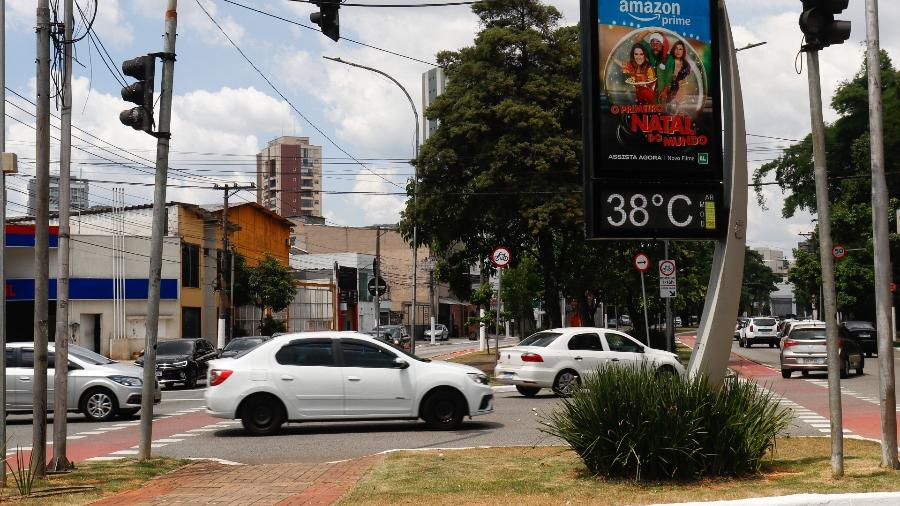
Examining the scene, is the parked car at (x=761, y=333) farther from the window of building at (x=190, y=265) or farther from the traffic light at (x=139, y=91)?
the traffic light at (x=139, y=91)

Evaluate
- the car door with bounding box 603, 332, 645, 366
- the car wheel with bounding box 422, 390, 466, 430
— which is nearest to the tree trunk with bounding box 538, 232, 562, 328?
the car door with bounding box 603, 332, 645, 366

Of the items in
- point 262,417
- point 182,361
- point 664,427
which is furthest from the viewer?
point 182,361

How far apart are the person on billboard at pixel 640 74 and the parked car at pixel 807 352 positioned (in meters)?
18.5

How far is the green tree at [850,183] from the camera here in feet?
187

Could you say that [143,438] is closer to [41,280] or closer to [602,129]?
[41,280]

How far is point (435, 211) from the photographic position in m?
34.9

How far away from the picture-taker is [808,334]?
29.0m

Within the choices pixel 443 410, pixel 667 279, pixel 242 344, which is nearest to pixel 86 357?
pixel 443 410

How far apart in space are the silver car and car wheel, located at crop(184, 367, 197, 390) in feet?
33.5

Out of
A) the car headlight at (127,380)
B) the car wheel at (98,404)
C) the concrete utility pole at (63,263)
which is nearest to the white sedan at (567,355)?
the car headlight at (127,380)

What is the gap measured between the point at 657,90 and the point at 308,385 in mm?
7363

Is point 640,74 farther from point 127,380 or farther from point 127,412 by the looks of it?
point 127,412

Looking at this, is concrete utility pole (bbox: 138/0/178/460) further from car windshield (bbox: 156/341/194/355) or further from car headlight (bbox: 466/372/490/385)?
car windshield (bbox: 156/341/194/355)

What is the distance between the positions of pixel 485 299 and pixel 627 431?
4380cm
